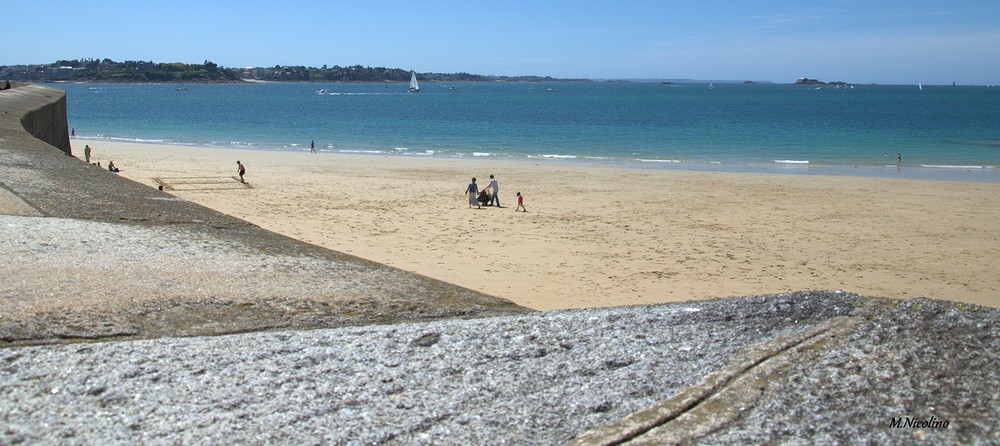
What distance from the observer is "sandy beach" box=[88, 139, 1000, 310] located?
46.0 ft

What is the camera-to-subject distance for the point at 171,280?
4.39 metres

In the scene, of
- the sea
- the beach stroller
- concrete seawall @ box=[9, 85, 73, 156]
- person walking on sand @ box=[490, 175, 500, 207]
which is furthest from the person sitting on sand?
the sea

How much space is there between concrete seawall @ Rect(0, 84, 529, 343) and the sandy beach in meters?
6.44

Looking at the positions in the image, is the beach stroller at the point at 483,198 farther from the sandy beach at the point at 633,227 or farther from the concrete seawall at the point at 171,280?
the concrete seawall at the point at 171,280

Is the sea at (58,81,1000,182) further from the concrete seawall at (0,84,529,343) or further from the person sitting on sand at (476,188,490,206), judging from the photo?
the concrete seawall at (0,84,529,343)

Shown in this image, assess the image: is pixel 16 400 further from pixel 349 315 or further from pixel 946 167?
pixel 946 167

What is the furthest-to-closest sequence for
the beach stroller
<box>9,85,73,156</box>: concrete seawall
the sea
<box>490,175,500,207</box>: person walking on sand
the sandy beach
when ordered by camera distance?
the sea, the beach stroller, <box>490,175,500,207</box>: person walking on sand, the sandy beach, <box>9,85,73,156</box>: concrete seawall

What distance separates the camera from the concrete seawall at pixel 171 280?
3791 mm

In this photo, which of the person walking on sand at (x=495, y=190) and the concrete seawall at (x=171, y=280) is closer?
the concrete seawall at (x=171, y=280)

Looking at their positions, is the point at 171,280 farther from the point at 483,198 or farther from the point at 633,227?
the point at 483,198

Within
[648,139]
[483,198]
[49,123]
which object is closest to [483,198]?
[483,198]

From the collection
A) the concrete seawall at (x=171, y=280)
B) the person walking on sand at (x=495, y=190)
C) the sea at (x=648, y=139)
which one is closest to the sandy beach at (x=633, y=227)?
the person walking on sand at (x=495, y=190)

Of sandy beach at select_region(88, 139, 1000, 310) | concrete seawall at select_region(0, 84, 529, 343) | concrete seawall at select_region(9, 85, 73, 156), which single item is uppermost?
concrete seawall at select_region(9, 85, 73, 156)

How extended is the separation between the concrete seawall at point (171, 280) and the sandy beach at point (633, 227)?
6.44 metres
